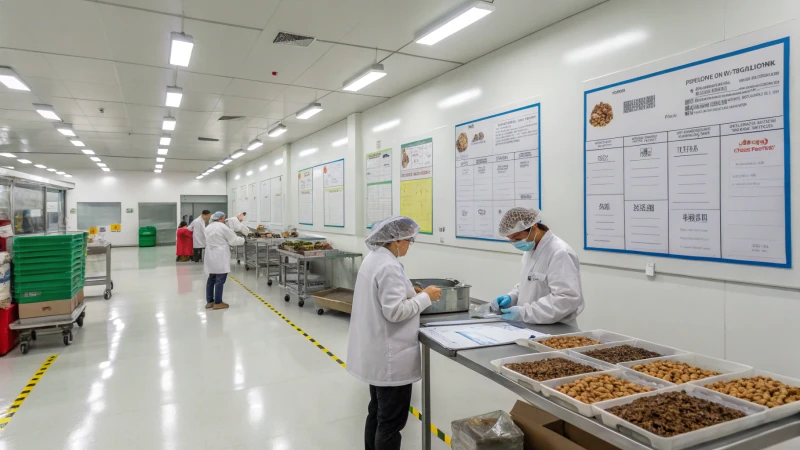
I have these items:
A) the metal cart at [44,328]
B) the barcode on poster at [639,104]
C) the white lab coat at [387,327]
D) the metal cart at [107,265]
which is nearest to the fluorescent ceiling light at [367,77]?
the barcode on poster at [639,104]

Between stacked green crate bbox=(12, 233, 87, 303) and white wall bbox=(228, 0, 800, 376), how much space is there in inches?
162

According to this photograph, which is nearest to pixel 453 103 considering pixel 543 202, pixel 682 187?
pixel 543 202

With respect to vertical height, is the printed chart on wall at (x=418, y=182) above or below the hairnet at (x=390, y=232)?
above

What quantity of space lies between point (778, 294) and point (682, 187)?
79cm

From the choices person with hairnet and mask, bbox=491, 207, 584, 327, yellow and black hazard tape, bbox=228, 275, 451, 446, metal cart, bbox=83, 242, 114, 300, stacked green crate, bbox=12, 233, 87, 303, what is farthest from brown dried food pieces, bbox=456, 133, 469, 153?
metal cart, bbox=83, 242, 114, 300

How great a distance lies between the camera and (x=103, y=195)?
1645cm

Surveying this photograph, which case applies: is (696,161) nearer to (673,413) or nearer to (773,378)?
(773,378)

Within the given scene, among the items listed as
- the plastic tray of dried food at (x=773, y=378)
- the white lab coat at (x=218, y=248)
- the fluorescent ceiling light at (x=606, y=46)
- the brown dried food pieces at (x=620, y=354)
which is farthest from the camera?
the white lab coat at (x=218, y=248)

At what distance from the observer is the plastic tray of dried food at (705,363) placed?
5.11 feet

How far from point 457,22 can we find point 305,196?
20.9ft

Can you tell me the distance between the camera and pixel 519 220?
2.57m

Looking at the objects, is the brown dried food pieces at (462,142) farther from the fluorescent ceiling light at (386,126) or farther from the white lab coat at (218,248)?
the white lab coat at (218,248)

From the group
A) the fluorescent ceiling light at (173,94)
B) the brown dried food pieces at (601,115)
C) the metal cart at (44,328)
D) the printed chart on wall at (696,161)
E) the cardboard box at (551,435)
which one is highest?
the fluorescent ceiling light at (173,94)

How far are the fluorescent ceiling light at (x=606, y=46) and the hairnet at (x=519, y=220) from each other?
5.06ft
